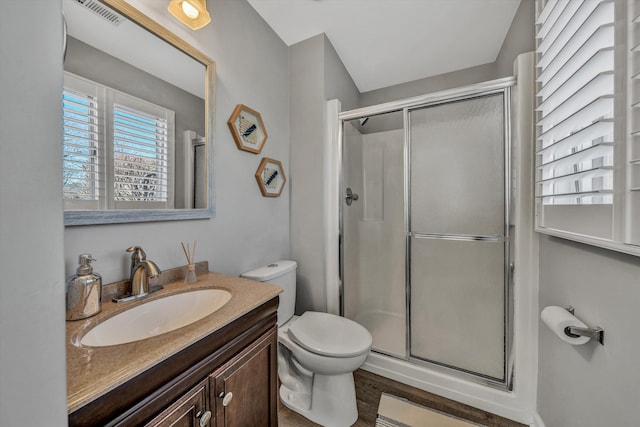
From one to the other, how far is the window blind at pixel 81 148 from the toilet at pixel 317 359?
0.81 meters

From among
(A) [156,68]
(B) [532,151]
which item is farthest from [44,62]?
(B) [532,151]

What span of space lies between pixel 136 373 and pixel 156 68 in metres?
1.17

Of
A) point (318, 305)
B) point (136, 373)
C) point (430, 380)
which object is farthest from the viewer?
point (318, 305)

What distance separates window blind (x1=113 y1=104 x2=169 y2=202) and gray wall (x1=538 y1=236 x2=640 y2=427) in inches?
66.2

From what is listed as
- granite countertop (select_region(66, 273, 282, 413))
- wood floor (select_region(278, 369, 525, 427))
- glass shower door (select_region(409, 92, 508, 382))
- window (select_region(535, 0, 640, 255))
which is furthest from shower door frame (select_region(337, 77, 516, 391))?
granite countertop (select_region(66, 273, 282, 413))

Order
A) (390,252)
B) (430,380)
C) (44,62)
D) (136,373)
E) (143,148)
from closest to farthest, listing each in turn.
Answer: (44,62), (136,373), (143,148), (430,380), (390,252)

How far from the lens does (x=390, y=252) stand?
2.31 meters

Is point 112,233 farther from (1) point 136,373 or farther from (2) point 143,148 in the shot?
(1) point 136,373

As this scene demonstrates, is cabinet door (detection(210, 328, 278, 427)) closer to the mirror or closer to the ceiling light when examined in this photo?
the mirror

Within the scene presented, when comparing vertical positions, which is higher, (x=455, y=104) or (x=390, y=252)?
(x=455, y=104)

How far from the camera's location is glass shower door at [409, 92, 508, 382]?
149cm

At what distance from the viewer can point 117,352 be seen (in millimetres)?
567

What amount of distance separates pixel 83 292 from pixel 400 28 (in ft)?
7.49

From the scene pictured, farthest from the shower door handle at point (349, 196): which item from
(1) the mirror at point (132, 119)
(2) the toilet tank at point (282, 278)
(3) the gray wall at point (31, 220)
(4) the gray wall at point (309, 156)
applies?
(3) the gray wall at point (31, 220)
